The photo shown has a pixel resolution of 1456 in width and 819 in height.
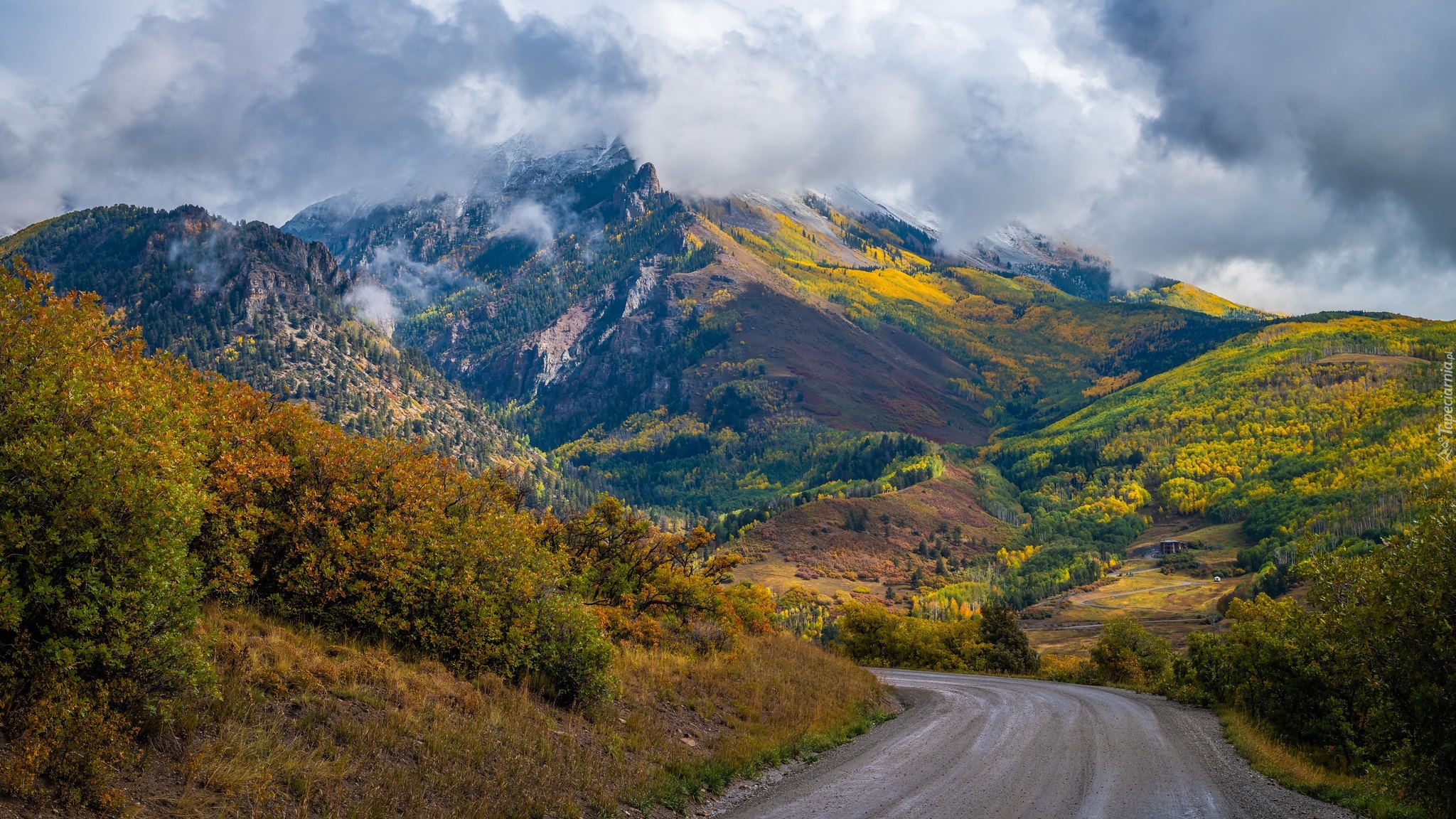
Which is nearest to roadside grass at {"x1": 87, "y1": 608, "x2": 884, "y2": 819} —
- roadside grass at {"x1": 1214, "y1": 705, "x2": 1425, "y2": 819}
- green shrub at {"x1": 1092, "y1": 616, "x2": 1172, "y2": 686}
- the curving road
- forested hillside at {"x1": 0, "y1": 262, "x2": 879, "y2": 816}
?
forested hillside at {"x1": 0, "y1": 262, "x2": 879, "y2": 816}

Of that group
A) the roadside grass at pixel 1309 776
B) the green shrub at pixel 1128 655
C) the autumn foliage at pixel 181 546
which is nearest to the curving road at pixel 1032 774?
the roadside grass at pixel 1309 776

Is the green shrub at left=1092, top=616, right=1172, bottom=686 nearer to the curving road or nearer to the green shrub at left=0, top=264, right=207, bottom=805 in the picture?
A: the curving road

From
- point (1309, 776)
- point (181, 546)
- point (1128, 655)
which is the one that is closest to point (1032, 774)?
point (1309, 776)

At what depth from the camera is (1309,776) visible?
21156 millimetres

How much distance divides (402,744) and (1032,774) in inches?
582

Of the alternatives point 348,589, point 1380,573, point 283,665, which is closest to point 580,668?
point 348,589

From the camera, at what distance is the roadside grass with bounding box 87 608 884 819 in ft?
37.8

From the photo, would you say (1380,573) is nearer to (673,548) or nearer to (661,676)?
(661,676)

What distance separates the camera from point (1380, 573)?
51.2 feet

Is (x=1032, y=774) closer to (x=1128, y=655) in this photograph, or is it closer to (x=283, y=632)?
(x=283, y=632)

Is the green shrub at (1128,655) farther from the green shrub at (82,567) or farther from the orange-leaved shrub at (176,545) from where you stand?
the green shrub at (82,567)

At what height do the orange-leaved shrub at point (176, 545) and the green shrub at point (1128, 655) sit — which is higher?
the orange-leaved shrub at point (176, 545)

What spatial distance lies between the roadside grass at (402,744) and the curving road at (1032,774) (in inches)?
80.5

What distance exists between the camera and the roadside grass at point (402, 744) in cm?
1152
